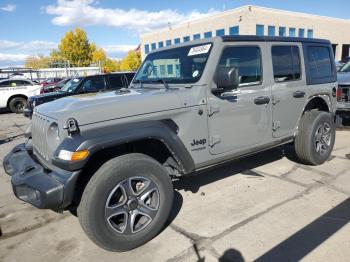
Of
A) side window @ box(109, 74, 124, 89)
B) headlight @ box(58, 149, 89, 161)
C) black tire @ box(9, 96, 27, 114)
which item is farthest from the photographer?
black tire @ box(9, 96, 27, 114)

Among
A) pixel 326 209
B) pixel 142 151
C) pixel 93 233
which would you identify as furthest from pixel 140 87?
pixel 326 209

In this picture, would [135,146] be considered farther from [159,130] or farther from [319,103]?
[319,103]

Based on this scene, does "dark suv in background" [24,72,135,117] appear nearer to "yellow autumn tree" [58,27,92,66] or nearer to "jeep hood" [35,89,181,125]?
"jeep hood" [35,89,181,125]

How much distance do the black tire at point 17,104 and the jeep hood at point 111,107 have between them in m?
13.7

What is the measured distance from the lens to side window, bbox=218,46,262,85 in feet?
12.6

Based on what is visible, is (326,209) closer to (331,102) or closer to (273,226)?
(273,226)

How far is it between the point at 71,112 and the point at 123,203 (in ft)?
3.15

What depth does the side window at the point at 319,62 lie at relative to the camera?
4.95m

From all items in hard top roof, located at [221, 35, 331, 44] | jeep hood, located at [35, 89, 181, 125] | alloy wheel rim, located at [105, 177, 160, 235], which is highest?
hard top roof, located at [221, 35, 331, 44]

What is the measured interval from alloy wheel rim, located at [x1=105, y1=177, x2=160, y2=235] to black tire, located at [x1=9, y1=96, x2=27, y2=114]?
14.5m

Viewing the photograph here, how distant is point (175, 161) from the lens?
11.4ft

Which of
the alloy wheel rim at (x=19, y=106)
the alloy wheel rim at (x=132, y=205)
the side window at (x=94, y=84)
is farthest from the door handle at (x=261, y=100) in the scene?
the alloy wheel rim at (x=19, y=106)

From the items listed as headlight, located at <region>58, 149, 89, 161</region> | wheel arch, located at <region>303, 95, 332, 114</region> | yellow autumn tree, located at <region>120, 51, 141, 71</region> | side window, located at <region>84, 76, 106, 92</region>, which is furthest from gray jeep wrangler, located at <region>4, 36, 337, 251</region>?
yellow autumn tree, located at <region>120, 51, 141, 71</region>

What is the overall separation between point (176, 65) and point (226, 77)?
2.60 feet
